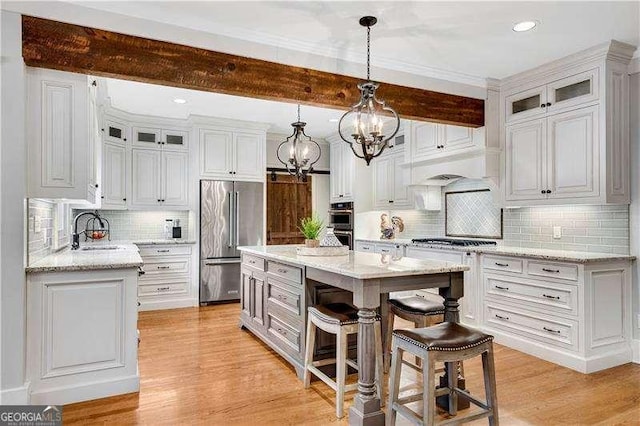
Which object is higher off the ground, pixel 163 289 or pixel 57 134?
pixel 57 134

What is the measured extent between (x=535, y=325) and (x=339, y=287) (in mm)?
2152

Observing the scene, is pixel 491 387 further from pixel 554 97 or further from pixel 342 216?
pixel 342 216

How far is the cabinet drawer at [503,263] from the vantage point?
Answer: 12.3 ft

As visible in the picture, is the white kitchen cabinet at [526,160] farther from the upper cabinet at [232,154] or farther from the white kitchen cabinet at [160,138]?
the white kitchen cabinet at [160,138]

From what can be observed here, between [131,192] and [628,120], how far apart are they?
5737mm

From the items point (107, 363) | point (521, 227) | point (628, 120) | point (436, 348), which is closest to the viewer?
point (436, 348)

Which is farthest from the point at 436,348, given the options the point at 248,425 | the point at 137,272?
the point at 137,272

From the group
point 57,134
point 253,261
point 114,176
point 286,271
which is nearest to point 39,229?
point 57,134

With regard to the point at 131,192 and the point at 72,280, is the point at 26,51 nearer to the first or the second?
the point at 72,280

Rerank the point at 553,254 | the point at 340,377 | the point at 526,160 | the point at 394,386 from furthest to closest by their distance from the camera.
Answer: the point at 526,160 < the point at 553,254 < the point at 340,377 < the point at 394,386

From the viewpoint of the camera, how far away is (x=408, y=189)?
5520mm

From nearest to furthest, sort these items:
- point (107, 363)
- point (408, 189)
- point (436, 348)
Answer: point (436, 348)
point (107, 363)
point (408, 189)

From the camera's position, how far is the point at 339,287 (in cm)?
262

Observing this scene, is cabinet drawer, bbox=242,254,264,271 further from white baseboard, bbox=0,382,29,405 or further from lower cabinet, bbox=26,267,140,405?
white baseboard, bbox=0,382,29,405
